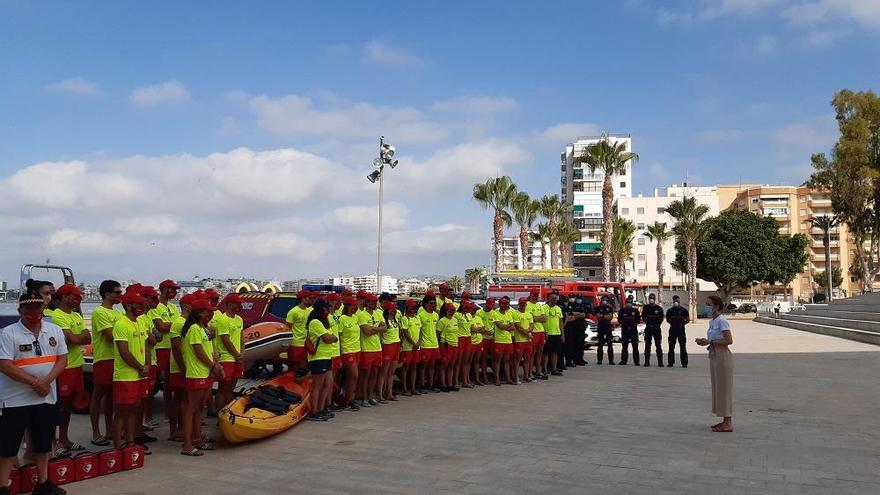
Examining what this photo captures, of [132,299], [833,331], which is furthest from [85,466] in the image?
[833,331]

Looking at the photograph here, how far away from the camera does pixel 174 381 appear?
8133 mm

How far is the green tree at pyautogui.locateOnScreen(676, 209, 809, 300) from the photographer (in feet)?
208

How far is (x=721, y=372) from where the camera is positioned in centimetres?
906

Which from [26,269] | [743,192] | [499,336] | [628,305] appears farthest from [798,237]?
[26,269]

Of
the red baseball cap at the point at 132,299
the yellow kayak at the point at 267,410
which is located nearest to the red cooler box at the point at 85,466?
the yellow kayak at the point at 267,410

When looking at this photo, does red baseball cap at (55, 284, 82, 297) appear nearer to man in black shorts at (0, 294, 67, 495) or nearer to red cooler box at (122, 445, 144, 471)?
man in black shorts at (0, 294, 67, 495)

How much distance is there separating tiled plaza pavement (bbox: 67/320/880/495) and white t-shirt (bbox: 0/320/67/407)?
118cm

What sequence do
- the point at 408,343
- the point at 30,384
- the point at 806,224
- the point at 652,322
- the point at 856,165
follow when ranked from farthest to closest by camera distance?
the point at 806,224 < the point at 856,165 < the point at 652,322 < the point at 408,343 < the point at 30,384

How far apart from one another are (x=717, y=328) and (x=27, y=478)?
325 inches

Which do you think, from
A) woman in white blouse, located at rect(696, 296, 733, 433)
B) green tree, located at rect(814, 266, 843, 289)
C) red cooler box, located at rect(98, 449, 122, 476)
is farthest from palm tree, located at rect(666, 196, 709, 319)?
red cooler box, located at rect(98, 449, 122, 476)

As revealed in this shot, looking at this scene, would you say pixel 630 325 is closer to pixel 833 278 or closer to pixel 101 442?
pixel 101 442

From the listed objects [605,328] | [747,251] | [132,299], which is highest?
[747,251]

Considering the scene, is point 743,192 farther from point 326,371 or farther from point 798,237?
point 326,371

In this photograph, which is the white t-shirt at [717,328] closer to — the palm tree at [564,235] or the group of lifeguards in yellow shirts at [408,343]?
the group of lifeguards in yellow shirts at [408,343]
